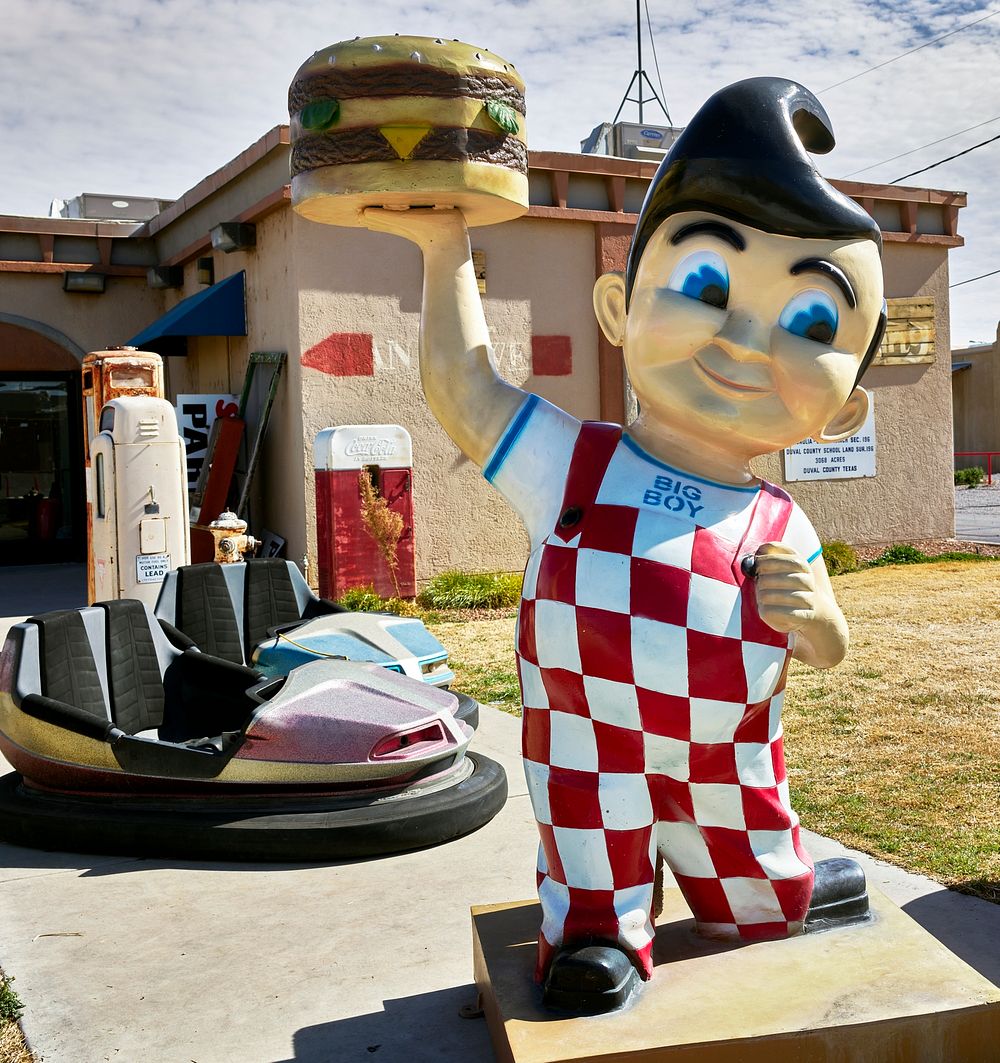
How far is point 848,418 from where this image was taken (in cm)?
252

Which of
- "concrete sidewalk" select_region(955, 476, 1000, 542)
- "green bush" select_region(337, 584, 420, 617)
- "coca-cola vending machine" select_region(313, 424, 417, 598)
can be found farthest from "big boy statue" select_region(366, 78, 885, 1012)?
"concrete sidewalk" select_region(955, 476, 1000, 542)

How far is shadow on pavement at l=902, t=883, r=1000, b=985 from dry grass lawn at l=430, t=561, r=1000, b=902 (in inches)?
4.2

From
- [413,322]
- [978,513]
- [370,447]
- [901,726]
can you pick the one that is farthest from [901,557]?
[978,513]

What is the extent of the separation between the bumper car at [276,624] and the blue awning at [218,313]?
5.49 metres

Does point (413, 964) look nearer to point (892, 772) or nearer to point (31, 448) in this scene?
point (892, 772)

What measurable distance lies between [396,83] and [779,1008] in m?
1.94

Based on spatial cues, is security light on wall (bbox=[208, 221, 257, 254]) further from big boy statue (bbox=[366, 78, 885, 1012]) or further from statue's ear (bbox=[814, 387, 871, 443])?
statue's ear (bbox=[814, 387, 871, 443])

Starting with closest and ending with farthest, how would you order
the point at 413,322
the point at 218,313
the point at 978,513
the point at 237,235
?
the point at 413,322, the point at 237,235, the point at 218,313, the point at 978,513

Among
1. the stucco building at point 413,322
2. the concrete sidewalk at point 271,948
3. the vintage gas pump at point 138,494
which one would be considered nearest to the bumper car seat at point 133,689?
the concrete sidewalk at point 271,948

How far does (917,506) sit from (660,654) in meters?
11.8

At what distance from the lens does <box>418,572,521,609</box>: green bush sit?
9.62m

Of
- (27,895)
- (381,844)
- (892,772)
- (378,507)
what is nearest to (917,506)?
(378,507)

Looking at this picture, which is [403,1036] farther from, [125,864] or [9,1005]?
[125,864]

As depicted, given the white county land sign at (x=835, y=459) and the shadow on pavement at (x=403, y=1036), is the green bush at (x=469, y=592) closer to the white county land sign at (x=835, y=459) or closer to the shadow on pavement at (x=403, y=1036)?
the white county land sign at (x=835, y=459)
